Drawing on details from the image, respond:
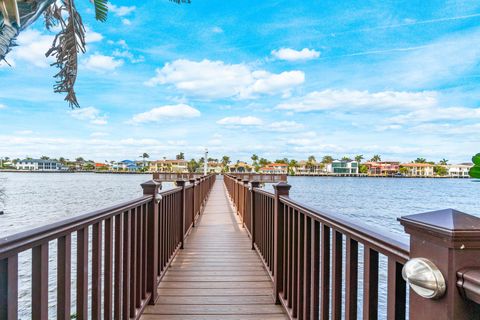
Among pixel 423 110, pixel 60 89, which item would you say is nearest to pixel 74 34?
pixel 60 89

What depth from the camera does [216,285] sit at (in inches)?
144

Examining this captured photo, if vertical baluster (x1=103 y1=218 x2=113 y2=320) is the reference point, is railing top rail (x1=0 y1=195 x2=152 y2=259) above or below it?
above

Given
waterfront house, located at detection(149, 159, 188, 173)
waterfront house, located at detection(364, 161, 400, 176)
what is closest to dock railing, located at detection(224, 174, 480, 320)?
waterfront house, located at detection(149, 159, 188, 173)

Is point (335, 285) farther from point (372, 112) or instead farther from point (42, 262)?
point (372, 112)

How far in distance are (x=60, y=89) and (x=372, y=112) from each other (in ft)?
172

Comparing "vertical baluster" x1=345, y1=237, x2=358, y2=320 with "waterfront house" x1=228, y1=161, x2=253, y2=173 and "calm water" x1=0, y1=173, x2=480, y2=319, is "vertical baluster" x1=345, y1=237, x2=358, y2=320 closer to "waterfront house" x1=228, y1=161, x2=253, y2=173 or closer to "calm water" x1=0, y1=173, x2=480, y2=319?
"calm water" x1=0, y1=173, x2=480, y2=319

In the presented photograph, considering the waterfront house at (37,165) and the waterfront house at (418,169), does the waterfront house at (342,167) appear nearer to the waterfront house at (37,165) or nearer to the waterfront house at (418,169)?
the waterfront house at (418,169)

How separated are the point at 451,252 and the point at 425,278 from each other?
0.11m

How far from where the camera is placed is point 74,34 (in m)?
5.35

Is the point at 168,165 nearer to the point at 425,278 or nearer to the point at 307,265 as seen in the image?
the point at 307,265

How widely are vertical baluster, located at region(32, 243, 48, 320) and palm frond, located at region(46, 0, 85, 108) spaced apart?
15.9ft

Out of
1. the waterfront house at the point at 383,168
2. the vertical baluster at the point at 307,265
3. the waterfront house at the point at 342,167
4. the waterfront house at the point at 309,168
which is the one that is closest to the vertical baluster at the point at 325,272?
the vertical baluster at the point at 307,265

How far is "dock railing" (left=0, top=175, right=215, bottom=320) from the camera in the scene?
3.91ft

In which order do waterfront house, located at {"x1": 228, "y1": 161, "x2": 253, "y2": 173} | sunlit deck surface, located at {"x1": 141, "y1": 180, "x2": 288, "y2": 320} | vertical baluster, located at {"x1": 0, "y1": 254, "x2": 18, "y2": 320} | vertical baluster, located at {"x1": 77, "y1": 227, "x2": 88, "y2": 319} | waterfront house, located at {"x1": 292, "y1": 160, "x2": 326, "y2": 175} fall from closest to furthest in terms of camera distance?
vertical baluster, located at {"x1": 0, "y1": 254, "x2": 18, "y2": 320} < vertical baluster, located at {"x1": 77, "y1": 227, "x2": 88, "y2": 319} < sunlit deck surface, located at {"x1": 141, "y1": 180, "x2": 288, "y2": 320} < waterfront house, located at {"x1": 228, "y1": 161, "x2": 253, "y2": 173} < waterfront house, located at {"x1": 292, "y1": 160, "x2": 326, "y2": 175}
